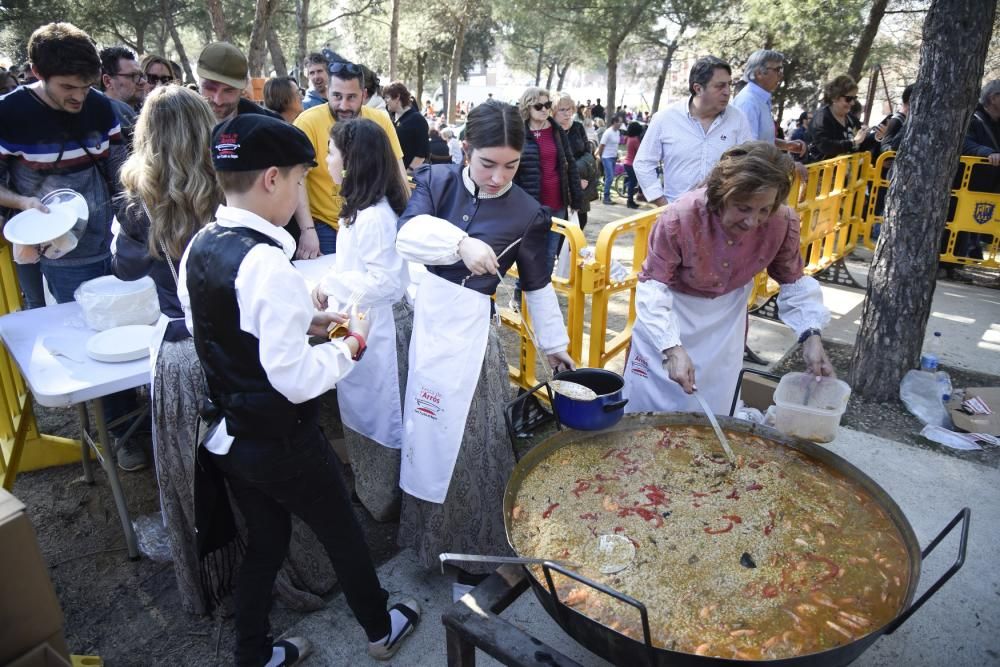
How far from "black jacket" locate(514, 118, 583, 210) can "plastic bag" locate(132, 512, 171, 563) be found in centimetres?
393

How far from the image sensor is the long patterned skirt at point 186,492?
2.53m

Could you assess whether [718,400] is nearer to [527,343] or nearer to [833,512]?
[833,512]

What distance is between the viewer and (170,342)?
2.55 meters

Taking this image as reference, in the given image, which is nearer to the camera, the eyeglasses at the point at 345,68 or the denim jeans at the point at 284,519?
the denim jeans at the point at 284,519

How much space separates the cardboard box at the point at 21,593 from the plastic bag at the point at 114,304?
1.61 meters

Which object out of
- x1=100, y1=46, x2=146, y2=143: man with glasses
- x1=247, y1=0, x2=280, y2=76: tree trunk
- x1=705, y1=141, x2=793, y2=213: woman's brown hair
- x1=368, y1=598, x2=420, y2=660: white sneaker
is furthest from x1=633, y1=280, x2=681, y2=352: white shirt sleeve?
x1=247, y1=0, x2=280, y2=76: tree trunk

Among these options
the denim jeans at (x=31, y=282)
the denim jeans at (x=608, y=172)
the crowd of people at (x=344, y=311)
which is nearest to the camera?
the crowd of people at (x=344, y=311)

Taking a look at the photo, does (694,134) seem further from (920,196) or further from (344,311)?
(344,311)

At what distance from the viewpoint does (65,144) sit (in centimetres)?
353

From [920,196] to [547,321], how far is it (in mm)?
2830

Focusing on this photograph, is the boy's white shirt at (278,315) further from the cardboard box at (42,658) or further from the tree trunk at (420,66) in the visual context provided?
the tree trunk at (420,66)

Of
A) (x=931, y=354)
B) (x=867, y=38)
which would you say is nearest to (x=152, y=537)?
(x=931, y=354)

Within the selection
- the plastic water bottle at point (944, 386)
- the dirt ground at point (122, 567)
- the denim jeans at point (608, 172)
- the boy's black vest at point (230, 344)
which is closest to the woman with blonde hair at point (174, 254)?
the dirt ground at point (122, 567)

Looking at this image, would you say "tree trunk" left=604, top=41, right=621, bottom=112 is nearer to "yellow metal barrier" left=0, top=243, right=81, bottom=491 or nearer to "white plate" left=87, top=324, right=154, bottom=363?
"yellow metal barrier" left=0, top=243, right=81, bottom=491
